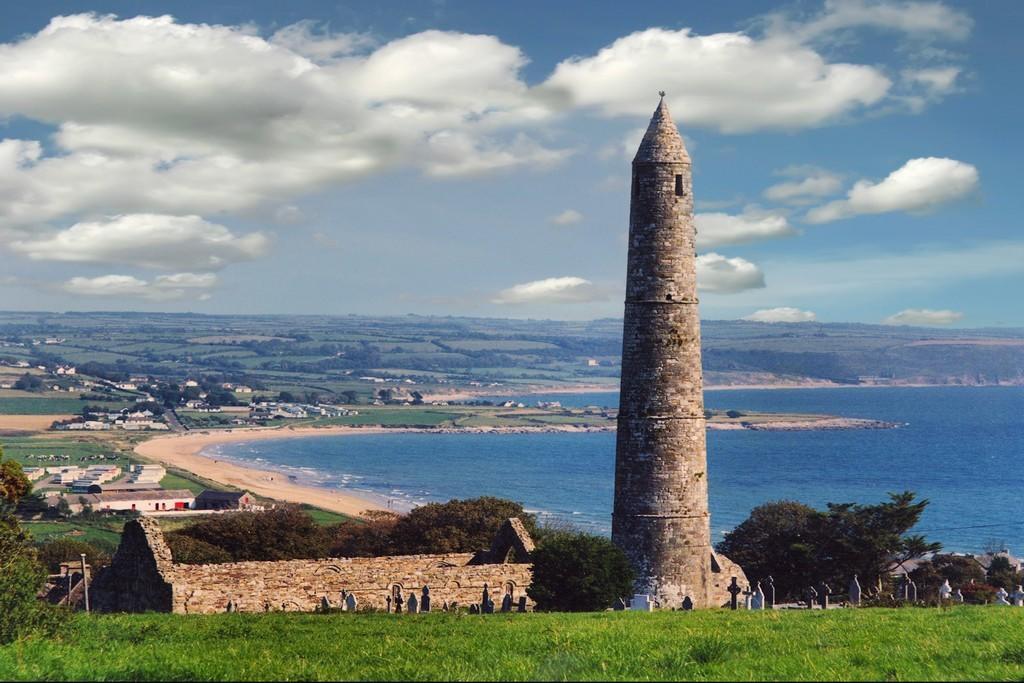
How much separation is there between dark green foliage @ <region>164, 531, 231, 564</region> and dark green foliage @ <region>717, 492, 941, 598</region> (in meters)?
20.0

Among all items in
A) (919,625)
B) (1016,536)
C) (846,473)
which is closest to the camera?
(919,625)

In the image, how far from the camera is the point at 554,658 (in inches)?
505

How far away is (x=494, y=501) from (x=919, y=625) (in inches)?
1433

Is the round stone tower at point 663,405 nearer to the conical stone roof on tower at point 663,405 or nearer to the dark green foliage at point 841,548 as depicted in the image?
the conical stone roof on tower at point 663,405

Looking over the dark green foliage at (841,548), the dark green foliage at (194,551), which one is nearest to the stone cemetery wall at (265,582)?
the dark green foliage at (194,551)

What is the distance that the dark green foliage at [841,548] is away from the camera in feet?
140

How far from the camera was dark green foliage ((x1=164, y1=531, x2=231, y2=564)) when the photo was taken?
42.7 meters

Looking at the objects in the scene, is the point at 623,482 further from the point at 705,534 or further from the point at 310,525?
the point at 310,525

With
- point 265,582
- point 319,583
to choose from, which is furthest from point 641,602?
point 265,582

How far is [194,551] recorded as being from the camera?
43.8 m

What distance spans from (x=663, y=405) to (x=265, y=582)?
9558 mm

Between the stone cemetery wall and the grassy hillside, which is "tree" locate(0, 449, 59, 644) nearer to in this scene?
the grassy hillside

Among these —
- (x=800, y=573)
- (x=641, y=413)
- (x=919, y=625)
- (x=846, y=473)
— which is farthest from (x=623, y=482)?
(x=846, y=473)

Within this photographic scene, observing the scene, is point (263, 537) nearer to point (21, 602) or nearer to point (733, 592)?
point (733, 592)
